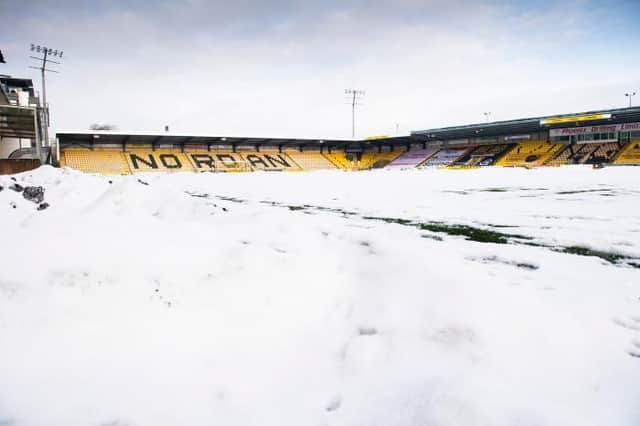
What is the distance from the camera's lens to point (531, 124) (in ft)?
102

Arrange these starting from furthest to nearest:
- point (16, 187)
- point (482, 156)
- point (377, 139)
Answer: point (377, 139)
point (482, 156)
point (16, 187)

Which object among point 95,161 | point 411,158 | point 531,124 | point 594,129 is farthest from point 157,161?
point 594,129

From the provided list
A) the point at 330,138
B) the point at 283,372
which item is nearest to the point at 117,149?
the point at 330,138

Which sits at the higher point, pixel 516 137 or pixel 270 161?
pixel 516 137

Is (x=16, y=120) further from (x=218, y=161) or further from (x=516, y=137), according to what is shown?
(x=516, y=137)

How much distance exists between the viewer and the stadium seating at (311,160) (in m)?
38.9

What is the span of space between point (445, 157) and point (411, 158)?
380 centimetres

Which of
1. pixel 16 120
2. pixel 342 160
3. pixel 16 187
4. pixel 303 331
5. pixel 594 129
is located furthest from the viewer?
pixel 342 160

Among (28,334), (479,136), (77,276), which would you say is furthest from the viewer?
(479,136)

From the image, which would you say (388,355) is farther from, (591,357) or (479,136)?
(479,136)

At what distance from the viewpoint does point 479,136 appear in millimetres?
37781

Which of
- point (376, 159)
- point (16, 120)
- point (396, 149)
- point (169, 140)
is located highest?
point (169, 140)

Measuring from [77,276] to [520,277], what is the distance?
2603 mm

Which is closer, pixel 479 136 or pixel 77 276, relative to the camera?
pixel 77 276
